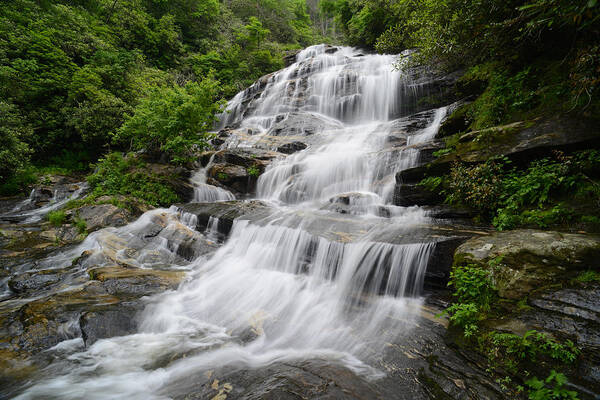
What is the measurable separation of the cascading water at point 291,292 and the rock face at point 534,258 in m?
1.00

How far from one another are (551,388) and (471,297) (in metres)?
1.17

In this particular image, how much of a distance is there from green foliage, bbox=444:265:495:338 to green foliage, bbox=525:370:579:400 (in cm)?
67

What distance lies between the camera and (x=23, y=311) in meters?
3.79

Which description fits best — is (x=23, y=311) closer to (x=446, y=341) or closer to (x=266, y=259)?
(x=266, y=259)

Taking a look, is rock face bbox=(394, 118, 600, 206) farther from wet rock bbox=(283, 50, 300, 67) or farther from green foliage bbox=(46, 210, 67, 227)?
wet rock bbox=(283, 50, 300, 67)

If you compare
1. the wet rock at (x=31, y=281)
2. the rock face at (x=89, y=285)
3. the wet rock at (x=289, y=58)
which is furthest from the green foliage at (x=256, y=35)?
the wet rock at (x=31, y=281)

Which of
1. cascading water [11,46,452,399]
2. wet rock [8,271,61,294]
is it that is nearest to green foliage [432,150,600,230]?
cascading water [11,46,452,399]

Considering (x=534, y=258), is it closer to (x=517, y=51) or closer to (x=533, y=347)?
(x=533, y=347)

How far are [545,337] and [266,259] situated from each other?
15.7 ft

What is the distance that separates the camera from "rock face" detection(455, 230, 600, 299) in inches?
108

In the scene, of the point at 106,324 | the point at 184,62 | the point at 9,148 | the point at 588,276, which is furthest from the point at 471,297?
the point at 184,62

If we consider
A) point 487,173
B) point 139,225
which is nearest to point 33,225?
point 139,225

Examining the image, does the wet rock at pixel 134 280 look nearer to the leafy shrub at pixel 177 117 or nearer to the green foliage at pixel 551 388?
the green foliage at pixel 551 388

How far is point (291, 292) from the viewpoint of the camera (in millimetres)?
4883
